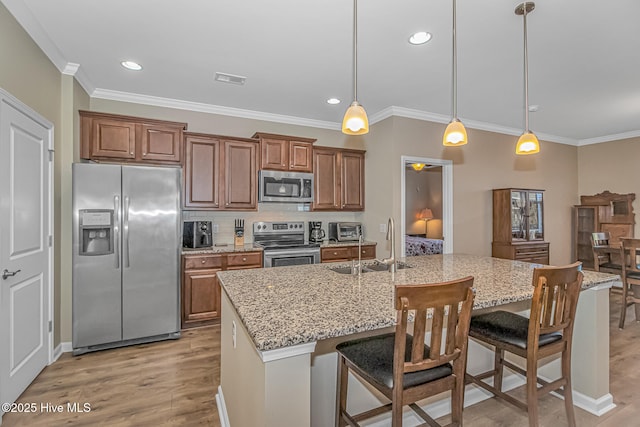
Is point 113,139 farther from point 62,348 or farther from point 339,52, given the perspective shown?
point 339,52

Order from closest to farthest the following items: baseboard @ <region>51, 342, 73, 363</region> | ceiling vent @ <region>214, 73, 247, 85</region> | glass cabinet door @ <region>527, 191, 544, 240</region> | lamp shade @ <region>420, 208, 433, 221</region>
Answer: baseboard @ <region>51, 342, 73, 363</region> < ceiling vent @ <region>214, 73, 247, 85</region> < glass cabinet door @ <region>527, 191, 544, 240</region> < lamp shade @ <region>420, 208, 433, 221</region>

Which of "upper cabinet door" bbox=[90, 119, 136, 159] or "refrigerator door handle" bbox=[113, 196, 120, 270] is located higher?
"upper cabinet door" bbox=[90, 119, 136, 159]

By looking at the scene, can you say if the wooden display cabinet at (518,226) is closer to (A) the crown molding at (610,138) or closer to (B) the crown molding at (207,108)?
(A) the crown molding at (610,138)

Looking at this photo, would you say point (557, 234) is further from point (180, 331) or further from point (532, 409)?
point (180, 331)

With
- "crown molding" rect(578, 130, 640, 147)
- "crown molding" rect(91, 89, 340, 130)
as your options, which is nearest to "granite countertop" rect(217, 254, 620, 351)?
"crown molding" rect(91, 89, 340, 130)

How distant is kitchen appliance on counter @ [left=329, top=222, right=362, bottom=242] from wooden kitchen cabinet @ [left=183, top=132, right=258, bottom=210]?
127 cm

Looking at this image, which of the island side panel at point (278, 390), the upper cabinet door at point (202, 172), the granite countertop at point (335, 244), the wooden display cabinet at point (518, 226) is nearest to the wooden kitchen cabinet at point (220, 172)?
the upper cabinet door at point (202, 172)

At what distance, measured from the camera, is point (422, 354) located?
1.29 metres

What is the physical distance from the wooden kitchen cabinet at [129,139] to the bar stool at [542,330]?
3523 mm

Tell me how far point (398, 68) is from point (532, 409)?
112 inches

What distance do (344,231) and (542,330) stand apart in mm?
3305

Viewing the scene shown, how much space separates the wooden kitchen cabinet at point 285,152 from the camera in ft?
13.9

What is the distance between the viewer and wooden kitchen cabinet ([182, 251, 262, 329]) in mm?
3631

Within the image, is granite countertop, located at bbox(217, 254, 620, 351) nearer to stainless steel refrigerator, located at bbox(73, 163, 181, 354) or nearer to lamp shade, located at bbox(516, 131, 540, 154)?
lamp shade, located at bbox(516, 131, 540, 154)
